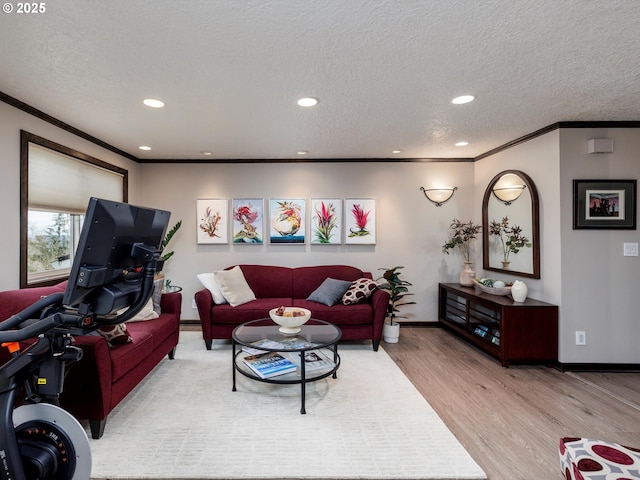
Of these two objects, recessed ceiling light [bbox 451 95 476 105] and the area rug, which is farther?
recessed ceiling light [bbox 451 95 476 105]

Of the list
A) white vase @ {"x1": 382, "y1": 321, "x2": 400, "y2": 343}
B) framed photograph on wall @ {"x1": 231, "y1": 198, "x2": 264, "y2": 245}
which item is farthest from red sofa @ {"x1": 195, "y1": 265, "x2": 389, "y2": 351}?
framed photograph on wall @ {"x1": 231, "y1": 198, "x2": 264, "y2": 245}

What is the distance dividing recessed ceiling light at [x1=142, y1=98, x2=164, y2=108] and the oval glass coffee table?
79.5 inches

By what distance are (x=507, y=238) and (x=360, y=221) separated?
1.84 meters

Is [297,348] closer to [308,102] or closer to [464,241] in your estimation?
[308,102]

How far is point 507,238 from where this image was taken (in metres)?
3.72

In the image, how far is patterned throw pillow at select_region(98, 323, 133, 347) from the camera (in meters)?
2.15

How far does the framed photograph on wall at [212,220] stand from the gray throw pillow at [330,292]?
62.3 inches

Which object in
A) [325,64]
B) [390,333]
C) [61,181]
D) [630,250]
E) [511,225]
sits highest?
[325,64]

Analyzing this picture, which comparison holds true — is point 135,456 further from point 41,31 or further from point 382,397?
point 41,31

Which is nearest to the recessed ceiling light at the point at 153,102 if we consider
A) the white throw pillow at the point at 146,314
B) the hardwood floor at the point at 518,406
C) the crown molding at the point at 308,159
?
the crown molding at the point at 308,159

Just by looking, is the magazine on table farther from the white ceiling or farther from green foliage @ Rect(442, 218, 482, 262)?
green foliage @ Rect(442, 218, 482, 262)

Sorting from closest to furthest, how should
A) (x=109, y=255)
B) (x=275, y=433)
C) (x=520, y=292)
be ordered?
(x=109, y=255) < (x=275, y=433) < (x=520, y=292)

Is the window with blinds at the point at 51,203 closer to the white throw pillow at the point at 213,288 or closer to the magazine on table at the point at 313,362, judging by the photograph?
the white throw pillow at the point at 213,288

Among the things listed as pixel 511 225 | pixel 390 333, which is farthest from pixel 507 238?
pixel 390 333
